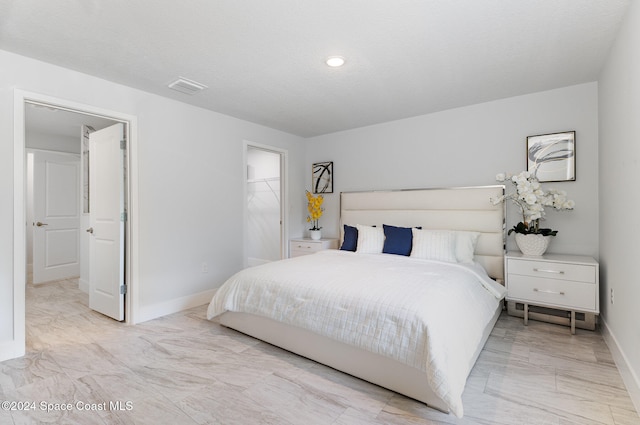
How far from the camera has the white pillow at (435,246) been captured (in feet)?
10.6

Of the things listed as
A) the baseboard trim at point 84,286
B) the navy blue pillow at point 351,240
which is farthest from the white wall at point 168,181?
the baseboard trim at point 84,286

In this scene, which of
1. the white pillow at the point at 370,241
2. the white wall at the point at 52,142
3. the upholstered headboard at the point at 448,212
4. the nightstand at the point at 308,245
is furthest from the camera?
the white wall at the point at 52,142

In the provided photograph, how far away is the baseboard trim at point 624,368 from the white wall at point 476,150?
94cm

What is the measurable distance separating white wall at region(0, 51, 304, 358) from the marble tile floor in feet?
2.18

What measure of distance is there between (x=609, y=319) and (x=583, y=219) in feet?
3.41

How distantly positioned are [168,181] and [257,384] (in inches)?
93.8

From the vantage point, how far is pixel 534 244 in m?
3.08

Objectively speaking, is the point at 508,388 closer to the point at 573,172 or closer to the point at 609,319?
the point at 609,319

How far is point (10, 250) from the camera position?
2.40m

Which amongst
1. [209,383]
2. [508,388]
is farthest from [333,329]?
[508,388]

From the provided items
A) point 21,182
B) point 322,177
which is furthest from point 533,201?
point 21,182

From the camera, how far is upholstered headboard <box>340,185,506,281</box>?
11.3 feet

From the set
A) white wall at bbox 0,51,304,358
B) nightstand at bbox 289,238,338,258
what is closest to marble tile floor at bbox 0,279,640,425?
Answer: white wall at bbox 0,51,304,358

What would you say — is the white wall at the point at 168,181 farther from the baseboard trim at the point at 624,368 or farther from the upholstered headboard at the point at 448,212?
the baseboard trim at the point at 624,368
